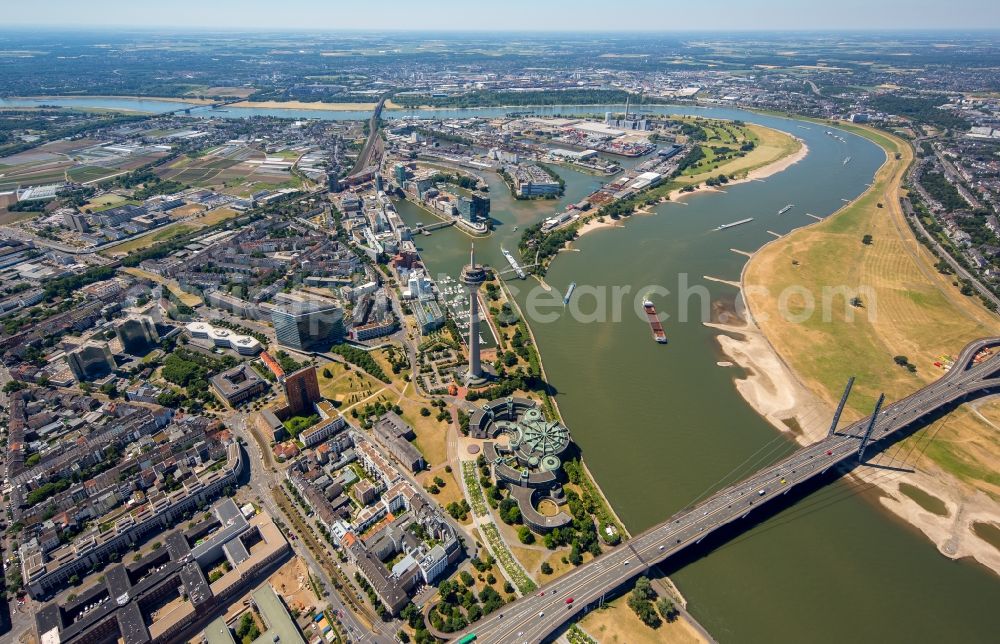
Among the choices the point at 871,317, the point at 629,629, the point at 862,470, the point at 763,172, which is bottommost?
the point at 862,470

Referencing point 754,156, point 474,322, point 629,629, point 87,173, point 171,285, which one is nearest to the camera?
point 629,629

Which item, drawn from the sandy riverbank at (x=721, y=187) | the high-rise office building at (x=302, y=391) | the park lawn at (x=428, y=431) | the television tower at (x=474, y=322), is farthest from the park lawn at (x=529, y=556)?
the sandy riverbank at (x=721, y=187)

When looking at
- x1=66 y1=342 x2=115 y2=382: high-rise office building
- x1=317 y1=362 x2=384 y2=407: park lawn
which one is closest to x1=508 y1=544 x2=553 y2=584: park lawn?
x1=317 y1=362 x2=384 y2=407: park lawn

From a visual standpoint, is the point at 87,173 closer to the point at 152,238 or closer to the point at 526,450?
the point at 152,238

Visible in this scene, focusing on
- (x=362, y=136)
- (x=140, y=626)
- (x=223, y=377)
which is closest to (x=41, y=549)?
(x=140, y=626)

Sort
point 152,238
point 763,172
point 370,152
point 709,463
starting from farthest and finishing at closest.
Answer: point 370,152 → point 763,172 → point 152,238 → point 709,463

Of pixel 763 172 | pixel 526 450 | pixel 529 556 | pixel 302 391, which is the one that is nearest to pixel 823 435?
pixel 526 450
